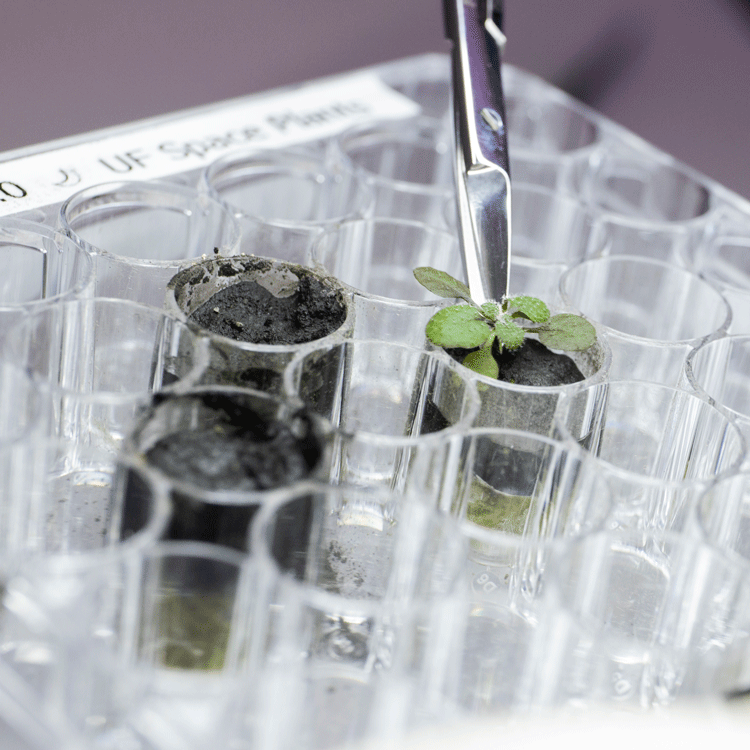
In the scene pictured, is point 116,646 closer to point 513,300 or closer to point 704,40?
point 513,300

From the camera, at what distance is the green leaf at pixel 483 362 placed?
666 millimetres

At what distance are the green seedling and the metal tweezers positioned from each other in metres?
0.02

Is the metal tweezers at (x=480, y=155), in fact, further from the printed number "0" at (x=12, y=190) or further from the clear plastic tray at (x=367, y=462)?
Answer: the printed number "0" at (x=12, y=190)

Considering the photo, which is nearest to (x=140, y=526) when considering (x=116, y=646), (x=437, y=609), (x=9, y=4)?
(x=116, y=646)

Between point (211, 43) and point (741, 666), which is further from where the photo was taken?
point (211, 43)

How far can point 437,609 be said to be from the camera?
1.57ft

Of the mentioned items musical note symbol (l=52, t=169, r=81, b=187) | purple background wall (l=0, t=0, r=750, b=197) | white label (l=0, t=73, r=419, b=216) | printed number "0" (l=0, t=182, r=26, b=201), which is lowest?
printed number "0" (l=0, t=182, r=26, b=201)

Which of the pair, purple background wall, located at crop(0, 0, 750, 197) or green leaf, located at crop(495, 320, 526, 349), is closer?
green leaf, located at crop(495, 320, 526, 349)

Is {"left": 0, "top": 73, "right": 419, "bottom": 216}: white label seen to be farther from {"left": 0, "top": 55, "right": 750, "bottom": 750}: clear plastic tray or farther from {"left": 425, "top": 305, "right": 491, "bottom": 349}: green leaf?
{"left": 425, "top": 305, "right": 491, "bottom": 349}: green leaf

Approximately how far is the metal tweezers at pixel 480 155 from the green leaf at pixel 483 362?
0.05 metres

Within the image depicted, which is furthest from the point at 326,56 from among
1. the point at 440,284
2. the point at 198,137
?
the point at 440,284

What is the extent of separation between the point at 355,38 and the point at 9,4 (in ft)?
1.46

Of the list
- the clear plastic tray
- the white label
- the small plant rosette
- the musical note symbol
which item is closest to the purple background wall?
the clear plastic tray

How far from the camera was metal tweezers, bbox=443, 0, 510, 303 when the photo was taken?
724 mm
